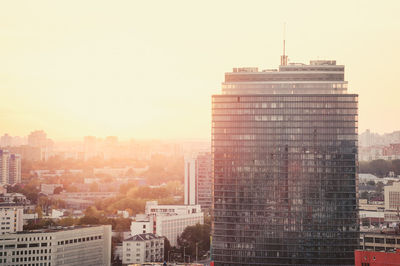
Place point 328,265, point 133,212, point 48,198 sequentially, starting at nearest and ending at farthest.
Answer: point 328,265
point 133,212
point 48,198

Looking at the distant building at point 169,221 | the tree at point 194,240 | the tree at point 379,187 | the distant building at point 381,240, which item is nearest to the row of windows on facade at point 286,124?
the distant building at point 381,240

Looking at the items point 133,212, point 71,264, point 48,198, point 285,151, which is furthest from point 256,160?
point 48,198

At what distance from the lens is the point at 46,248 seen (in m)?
79.4

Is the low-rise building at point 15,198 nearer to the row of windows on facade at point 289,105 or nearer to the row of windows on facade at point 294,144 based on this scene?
the row of windows on facade at point 294,144

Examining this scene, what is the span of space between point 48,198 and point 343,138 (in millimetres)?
122899

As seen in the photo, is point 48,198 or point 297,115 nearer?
point 297,115

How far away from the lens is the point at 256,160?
79.6 m

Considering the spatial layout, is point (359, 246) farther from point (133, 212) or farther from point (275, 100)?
point (133, 212)

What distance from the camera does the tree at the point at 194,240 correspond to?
107 m

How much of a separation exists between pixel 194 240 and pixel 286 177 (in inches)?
1333

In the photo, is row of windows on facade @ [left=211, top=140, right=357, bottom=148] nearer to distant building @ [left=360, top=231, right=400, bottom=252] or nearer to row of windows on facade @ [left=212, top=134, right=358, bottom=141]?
row of windows on facade @ [left=212, top=134, right=358, bottom=141]

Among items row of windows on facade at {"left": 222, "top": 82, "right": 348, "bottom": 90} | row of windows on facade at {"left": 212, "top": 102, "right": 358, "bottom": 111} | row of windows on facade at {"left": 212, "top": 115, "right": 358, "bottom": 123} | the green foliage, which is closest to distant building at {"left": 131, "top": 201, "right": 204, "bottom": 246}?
row of windows on facade at {"left": 212, "top": 115, "right": 358, "bottom": 123}

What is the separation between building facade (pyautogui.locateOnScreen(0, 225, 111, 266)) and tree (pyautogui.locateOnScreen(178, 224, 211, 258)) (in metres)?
24.4

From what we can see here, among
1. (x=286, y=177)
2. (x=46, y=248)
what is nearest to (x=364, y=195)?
(x=286, y=177)
